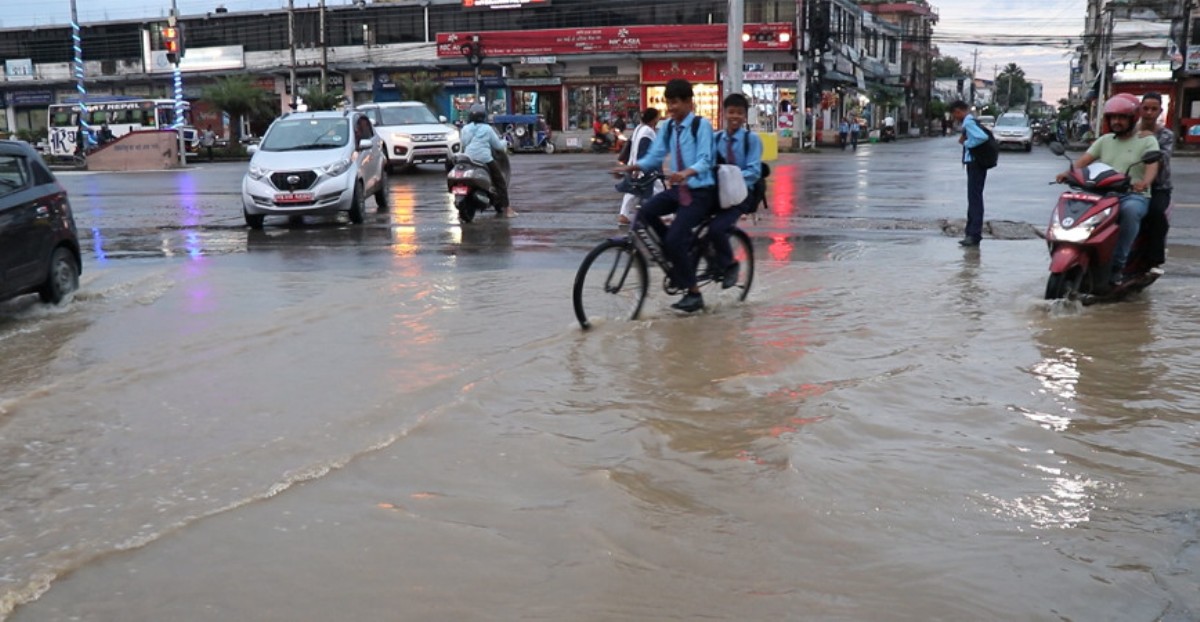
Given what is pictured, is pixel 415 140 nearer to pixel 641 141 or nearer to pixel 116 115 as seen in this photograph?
pixel 641 141

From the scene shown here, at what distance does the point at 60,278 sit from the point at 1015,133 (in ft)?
126

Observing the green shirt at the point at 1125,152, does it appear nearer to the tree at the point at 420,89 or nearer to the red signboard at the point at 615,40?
the red signboard at the point at 615,40

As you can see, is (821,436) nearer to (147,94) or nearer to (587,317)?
(587,317)

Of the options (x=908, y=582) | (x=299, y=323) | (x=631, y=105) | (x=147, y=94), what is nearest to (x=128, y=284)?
(x=299, y=323)

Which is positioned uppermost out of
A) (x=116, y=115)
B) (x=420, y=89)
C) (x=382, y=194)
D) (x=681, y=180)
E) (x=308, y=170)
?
(x=420, y=89)

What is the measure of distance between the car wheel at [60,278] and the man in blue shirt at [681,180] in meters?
4.84

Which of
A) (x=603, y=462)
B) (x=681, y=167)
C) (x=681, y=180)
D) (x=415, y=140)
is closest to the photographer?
(x=603, y=462)

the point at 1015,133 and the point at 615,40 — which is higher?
the point at 615,40

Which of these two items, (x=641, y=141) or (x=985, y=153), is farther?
(x=641, y=141)

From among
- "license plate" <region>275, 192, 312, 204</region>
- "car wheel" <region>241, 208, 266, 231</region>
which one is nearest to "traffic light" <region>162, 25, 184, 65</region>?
"car wheel" <region>241, 208, 266, 231</region>

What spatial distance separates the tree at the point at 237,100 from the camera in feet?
164

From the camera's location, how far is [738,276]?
8398 millimetres

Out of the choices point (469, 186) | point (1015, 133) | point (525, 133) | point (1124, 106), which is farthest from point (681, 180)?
point (525, 133)

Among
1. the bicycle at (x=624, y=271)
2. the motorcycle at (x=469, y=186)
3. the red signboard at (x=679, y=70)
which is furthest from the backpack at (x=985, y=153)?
the red signboard at (x=679, y=70)
